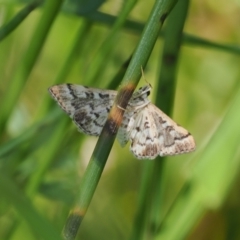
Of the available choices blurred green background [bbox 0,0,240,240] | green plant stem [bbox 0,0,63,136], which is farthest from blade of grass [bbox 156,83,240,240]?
green plant stem [bbox 0,0,63,136]

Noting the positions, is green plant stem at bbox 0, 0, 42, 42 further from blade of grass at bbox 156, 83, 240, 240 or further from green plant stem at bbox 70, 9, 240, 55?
blade of grass at bbox 156, 83, 240, 240

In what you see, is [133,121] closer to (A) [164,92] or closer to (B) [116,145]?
(A) [164,92]

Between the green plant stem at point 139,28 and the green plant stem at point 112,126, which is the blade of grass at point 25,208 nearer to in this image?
the green plant stem at point 112,126

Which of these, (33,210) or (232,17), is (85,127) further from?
(232,17)

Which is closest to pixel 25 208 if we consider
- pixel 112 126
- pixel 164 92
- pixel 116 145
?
pixel 112 126

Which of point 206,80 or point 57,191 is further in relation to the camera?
point 206,80

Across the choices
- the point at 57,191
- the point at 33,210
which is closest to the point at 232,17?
the point at 57,191

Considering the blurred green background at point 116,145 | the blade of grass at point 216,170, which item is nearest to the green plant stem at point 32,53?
the blurred green background at point 116,145
